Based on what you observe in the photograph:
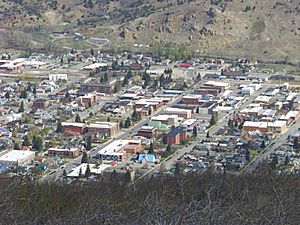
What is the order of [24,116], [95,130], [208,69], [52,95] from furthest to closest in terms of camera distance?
[208,69], [52,95], [24,116], [95,130]

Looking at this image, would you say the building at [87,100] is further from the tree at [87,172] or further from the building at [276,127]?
the tree at [87,172]

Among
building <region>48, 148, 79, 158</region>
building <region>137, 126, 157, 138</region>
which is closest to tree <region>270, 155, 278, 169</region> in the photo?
building <region>137, 126, 157, 138</region>

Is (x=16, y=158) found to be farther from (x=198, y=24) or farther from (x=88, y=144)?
(x=198, y=24)

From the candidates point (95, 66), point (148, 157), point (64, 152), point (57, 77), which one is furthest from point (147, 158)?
point (95, 66)

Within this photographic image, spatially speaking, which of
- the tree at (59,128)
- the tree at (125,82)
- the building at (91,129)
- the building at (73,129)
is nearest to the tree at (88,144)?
the building at (91,129)

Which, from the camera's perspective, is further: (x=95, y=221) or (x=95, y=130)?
(x=95, y=130)

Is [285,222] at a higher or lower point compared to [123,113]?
higher

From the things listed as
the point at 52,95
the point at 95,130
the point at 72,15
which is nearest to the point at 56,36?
the point at 72,15

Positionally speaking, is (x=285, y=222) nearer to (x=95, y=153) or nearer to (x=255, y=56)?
(x=95, y=153)
